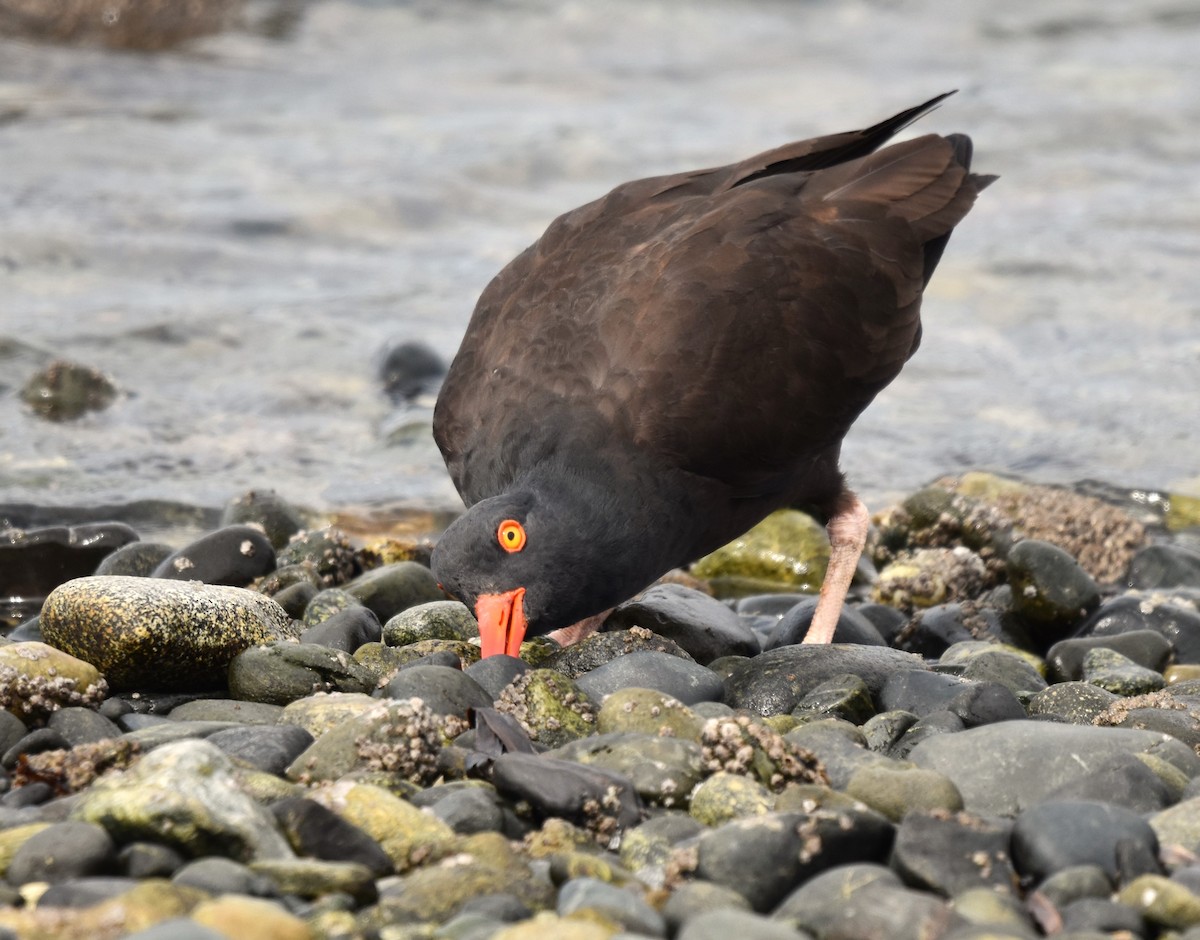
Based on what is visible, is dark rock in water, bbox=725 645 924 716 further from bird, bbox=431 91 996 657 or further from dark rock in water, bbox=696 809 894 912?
dark rock in water, bbox=696 809 894 912

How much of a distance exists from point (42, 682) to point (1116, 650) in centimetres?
371

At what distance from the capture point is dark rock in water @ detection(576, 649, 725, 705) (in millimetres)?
4645

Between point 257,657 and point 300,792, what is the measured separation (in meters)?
1.08

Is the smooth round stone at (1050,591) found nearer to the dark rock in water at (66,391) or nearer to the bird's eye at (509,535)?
the bird's eye at (509,535)

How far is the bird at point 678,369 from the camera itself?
4.99 m

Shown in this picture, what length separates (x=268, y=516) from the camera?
730 cm

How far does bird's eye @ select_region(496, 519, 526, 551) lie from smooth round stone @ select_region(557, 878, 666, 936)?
1693mm

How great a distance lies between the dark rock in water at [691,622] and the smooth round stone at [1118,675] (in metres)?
1.17

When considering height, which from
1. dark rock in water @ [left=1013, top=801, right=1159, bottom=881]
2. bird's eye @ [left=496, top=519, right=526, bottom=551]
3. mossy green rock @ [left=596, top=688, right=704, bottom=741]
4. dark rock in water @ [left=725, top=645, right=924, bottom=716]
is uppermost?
bird's eye @ [left=496, top=519, right=526, bottom=551]

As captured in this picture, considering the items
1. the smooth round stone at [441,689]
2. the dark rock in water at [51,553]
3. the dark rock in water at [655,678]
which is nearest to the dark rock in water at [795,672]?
the dark rock in water at [655,678]

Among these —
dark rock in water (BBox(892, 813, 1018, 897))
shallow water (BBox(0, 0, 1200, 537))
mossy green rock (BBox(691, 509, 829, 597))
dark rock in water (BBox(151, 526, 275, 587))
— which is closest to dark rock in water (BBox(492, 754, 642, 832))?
dark rock in water (BBox(892, 813, 1018, 897))

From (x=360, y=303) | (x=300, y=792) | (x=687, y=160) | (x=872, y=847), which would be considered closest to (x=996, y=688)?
(x=872, y=847)

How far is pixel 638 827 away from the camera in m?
3.56

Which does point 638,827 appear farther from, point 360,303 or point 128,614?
point 360,303
